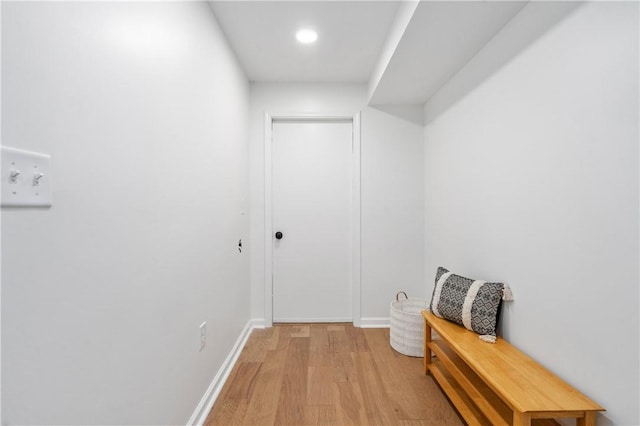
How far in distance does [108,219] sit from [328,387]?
1598 millimetres

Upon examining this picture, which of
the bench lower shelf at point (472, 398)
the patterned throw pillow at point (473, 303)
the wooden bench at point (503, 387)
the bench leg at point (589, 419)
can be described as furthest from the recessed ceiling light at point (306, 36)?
the bench leg at point (589, 419)

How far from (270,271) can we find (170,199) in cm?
167

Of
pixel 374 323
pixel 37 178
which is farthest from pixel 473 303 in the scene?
pixel 37 178

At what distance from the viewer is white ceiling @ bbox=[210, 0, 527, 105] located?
1470 mm

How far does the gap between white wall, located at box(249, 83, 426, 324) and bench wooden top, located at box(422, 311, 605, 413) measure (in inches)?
46.1

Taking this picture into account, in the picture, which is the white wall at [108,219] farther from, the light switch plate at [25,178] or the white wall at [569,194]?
the white wall at [569,194]

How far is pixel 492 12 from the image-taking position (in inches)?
55.7

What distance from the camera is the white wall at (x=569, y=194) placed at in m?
0.95

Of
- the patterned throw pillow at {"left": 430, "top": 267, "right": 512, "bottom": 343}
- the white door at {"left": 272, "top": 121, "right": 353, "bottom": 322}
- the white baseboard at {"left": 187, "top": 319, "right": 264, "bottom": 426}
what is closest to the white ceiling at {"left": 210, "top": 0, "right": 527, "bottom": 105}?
the white door at {"left": 272, "top": 121, "right": 353, "bottom": 322}

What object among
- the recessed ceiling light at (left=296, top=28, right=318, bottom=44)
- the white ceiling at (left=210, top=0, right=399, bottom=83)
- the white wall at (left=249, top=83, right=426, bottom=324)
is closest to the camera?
the white ceiling at (left=210, top=0, right=399, bottom=83)

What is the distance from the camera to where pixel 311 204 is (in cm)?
280

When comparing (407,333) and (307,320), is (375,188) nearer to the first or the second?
(407,333)

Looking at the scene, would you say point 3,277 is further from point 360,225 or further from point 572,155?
point 360,225

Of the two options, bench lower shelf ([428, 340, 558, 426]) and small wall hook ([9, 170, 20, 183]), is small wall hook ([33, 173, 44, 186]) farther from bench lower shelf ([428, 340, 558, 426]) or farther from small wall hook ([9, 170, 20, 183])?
bench lower shelf ([428, 340, 558, 426])
